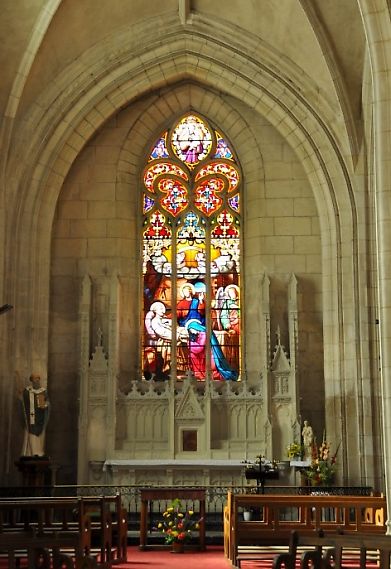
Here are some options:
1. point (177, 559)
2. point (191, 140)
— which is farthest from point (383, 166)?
point (191, 140)

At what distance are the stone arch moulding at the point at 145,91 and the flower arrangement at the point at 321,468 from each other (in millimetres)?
1846

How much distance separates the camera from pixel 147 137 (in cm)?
2128

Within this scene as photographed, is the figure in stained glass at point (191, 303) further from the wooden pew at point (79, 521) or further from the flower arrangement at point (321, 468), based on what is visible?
the wooden pew at point (79, 521)

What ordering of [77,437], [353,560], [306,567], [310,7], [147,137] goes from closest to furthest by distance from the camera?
1. [306,567]
2. [353,560]
3. [310,7]
4. [77,437]
5. [147,137]

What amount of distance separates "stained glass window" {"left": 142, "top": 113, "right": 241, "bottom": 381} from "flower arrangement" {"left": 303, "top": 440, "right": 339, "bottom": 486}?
271 cm

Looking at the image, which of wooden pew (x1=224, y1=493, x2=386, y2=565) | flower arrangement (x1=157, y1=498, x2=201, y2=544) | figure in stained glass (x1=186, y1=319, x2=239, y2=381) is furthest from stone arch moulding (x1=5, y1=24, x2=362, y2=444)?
wooden pew (x1=224, y1=493, x2=386, y2=565)

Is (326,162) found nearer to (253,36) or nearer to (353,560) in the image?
(253,36)

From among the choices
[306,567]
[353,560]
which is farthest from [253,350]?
[306,567]

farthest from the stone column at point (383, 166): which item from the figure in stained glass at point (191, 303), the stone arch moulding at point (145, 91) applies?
the figure in stained glass at point (191, 303)

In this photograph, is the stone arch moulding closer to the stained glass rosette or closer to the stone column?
the stained glass rosette

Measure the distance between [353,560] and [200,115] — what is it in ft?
38.9

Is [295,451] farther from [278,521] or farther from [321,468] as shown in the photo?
[278,521]

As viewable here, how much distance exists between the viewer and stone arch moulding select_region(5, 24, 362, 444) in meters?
19.5

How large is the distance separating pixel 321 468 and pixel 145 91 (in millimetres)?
8423
